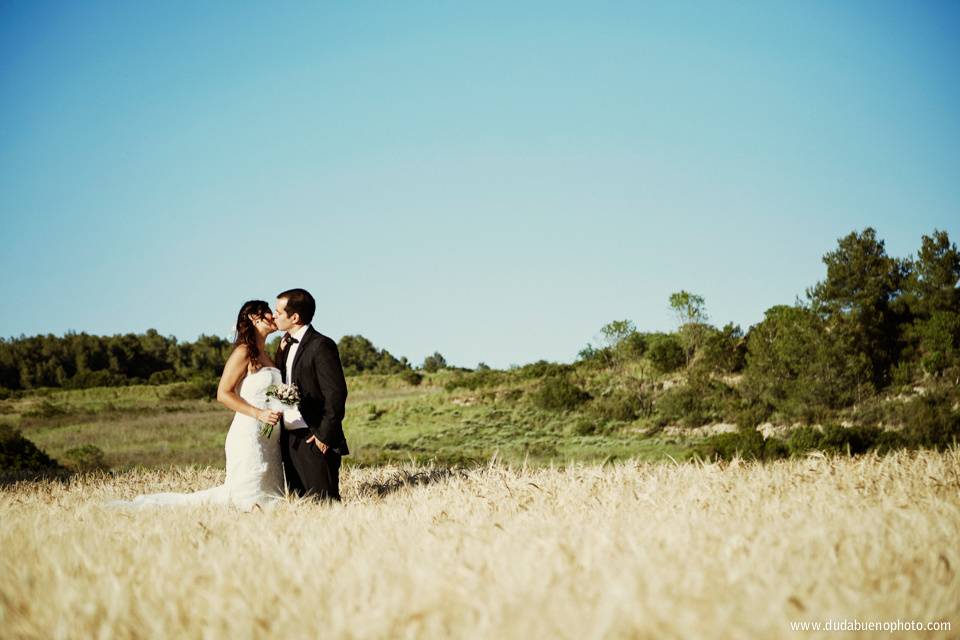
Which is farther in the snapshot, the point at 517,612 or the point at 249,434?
the point at 249,434

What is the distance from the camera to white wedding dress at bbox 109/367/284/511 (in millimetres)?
7625

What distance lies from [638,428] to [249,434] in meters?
34.5

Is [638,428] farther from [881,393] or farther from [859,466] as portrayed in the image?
[859,466]

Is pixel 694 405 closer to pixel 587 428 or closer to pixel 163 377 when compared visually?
pixel 587 428

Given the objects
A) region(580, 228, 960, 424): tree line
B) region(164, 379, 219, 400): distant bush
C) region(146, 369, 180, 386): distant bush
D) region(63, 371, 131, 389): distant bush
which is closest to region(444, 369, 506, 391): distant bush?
region(580, 228, 960, 424): tree line

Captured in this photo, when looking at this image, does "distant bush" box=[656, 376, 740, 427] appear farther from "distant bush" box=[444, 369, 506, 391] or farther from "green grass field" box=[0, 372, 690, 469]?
"distant bush" box=[444, 369, 506, 391]

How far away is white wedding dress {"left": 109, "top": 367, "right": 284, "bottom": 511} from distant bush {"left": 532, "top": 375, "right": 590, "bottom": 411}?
39.0 meters

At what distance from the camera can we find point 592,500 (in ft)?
17.8

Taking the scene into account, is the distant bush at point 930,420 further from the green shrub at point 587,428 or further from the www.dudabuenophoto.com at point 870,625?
the www.dudabuenophoto.com at point 870,625

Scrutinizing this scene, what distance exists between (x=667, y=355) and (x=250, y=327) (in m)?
47.5

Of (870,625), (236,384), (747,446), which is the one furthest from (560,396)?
(870,625)

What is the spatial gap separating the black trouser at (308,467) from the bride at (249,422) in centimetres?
12

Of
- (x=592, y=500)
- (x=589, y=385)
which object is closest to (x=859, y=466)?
(x=592, y=500)

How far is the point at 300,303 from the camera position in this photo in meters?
7.64
